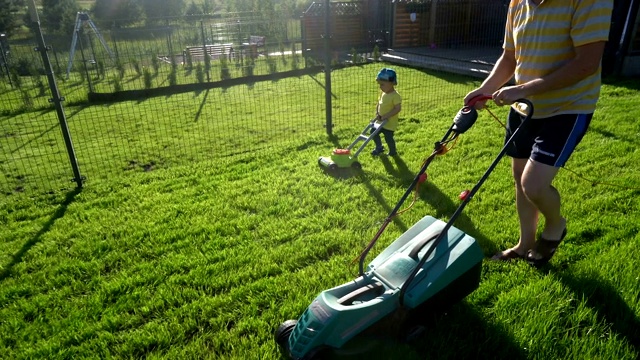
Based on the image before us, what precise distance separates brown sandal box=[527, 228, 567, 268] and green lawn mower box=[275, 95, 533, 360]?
67 centimetres

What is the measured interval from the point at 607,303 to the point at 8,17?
2338cm

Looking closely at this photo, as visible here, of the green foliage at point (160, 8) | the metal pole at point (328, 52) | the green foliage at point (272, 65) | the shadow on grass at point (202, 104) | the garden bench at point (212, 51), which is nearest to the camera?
the metal pole at point (328, 52)

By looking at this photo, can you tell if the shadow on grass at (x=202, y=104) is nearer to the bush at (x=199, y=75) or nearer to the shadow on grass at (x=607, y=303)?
the bush at (x=199, y=75)

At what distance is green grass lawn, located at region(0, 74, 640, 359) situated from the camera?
242cm

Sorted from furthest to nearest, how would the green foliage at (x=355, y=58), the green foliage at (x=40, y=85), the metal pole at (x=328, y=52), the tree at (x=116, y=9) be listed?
the tree at (x=116, y=9), the green foliage at (x=355, y=58), the green foliage at (x=40, y=85), the metal pole at (x=328, y=52)

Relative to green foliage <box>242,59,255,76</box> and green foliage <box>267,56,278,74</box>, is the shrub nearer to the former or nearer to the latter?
green foliage <box>242,59,255,76</box>

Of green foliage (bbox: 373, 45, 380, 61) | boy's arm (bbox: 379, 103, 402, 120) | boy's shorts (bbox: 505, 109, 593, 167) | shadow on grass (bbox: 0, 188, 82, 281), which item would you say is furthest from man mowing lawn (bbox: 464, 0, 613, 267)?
green foliage (bbox: 373, 45, 380, 61)

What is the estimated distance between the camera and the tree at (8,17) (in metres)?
18.2

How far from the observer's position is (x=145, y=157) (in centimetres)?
617

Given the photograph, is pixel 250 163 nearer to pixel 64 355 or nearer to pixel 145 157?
pixel 145 157

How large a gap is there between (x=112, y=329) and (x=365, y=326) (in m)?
1.50

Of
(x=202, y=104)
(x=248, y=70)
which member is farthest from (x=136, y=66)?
(x=202, y=104)

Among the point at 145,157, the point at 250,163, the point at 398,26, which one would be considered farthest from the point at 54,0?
the point at 250,163

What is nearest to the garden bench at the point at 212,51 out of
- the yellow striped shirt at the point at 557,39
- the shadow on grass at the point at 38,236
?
the shadow on grass at the point at 38,236
